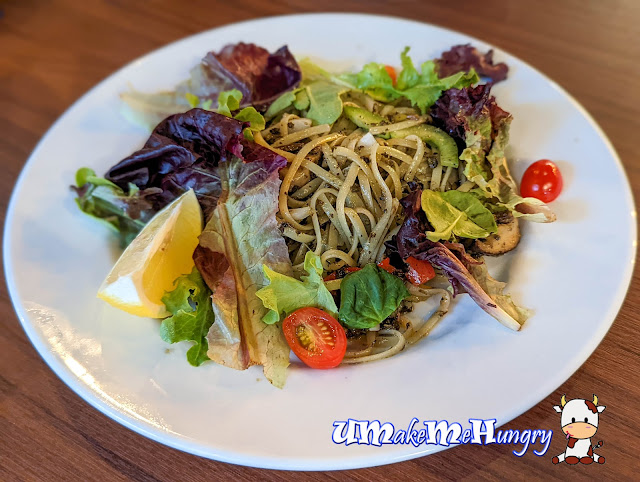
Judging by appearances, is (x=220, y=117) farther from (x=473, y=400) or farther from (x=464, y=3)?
(x=464, y=3)

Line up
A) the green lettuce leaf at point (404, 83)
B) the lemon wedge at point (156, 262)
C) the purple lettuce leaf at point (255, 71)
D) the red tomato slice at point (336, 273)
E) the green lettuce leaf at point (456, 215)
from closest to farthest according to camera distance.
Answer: the lemon wedge at point (156, 262)
the green lettuce leaf at point (456, 215)
the red tomato slice at point (336, 273)
the green lettuce leaf at point (404, 83)
the purple lettuce leaf at point (255, 71)

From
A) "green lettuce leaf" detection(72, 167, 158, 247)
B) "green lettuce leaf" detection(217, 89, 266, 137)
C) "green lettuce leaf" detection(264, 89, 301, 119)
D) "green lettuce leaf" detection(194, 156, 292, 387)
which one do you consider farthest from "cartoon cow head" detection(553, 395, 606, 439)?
"green lettuce leaf" detection(72, 167, 158, 247)

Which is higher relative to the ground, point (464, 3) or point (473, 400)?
point (464, 3)

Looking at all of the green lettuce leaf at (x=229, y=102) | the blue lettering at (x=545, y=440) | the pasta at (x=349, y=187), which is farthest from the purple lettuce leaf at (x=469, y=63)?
the blue lettering at (x=545, y=440)

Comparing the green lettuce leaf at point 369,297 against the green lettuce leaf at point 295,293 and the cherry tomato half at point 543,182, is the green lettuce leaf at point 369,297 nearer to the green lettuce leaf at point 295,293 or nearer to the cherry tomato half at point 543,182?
the green lettuce leaf at point 295,293

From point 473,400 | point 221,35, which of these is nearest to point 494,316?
point 473,400

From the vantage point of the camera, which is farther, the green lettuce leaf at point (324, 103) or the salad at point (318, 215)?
the green lettuce leaf at point (324, 103)
